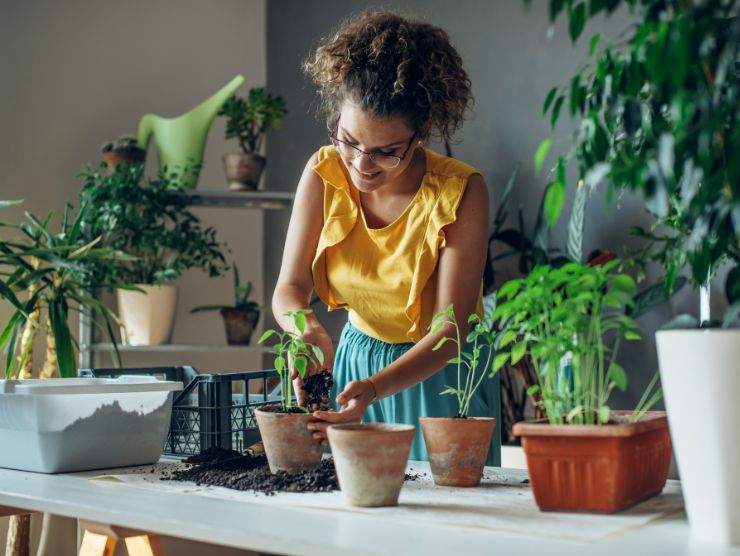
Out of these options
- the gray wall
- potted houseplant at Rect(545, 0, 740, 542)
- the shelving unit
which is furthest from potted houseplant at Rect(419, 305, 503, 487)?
the gray wall

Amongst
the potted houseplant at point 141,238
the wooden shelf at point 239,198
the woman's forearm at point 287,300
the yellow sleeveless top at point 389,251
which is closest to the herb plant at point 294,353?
the woman's forearm at point 287,300

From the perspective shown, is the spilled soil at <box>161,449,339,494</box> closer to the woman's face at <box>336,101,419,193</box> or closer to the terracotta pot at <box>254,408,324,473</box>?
the terracotta pot at <box>254,408,324,473</box>

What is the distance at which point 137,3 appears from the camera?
4066 mm

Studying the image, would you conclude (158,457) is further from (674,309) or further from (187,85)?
(187,85)

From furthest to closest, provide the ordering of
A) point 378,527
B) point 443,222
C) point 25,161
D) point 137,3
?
A: point 137,3
point 25,161
point 443,222
point 378,527

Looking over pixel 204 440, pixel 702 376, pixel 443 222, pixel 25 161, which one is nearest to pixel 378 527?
pixel 702 376

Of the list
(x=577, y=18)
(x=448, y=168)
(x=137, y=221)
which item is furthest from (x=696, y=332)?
(x=137, y=221)

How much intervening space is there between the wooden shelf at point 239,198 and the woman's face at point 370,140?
186 centimetres

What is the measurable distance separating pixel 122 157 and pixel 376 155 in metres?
2.01

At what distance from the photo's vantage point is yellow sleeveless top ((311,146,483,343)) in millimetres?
2010

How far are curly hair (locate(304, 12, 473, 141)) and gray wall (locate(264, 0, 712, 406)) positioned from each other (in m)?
1.56

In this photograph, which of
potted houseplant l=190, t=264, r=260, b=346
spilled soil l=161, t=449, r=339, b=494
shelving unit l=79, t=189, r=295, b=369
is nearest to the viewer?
spilled soil l=161, t=449, r=339, b=494

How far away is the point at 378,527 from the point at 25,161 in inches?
120

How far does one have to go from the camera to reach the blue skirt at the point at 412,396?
208 centimetres
